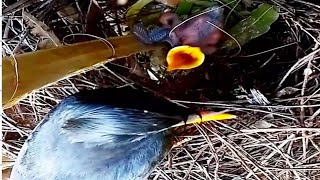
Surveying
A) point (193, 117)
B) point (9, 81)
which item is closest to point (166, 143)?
point (193, 117)

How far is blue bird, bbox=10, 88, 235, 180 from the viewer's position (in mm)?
448

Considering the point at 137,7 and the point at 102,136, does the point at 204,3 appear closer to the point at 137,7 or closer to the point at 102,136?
the point at 137,7

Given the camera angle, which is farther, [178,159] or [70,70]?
[178,159]

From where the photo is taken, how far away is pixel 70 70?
0.47 metres

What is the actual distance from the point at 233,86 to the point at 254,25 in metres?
0.06

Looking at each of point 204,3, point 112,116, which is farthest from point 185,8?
point 112,116

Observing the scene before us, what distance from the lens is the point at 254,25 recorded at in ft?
1.71

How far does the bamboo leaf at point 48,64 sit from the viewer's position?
44 centimetres

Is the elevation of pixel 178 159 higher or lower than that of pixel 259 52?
lower

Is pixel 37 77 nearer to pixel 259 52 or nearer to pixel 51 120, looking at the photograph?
pixel 51 120

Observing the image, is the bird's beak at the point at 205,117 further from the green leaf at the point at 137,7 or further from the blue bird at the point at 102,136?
the green leaf at the point at 137,7

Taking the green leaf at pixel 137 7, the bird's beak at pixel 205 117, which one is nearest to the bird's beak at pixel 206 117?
the bird's beak at pixel 205 117

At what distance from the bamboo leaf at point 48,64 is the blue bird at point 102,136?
0.9 inches

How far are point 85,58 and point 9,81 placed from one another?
0.07 metres
